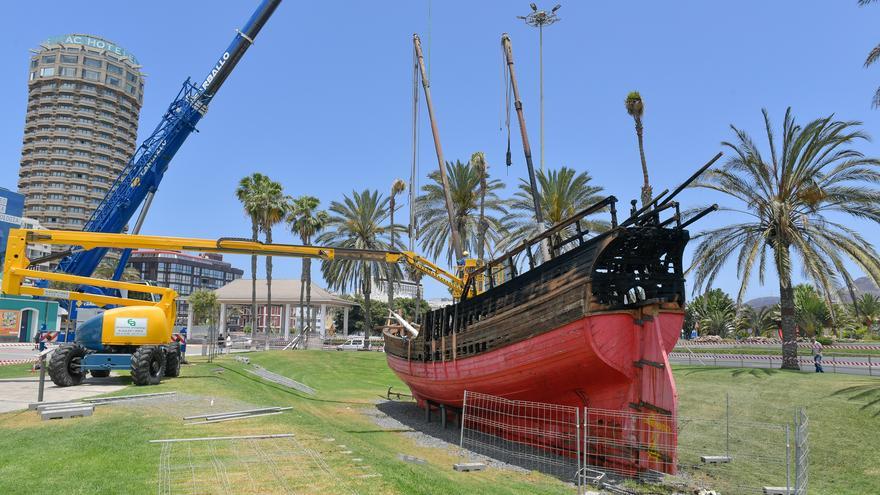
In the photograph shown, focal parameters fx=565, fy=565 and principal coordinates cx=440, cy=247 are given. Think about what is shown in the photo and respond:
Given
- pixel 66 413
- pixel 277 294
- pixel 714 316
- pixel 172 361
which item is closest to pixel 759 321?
pixel 714 316

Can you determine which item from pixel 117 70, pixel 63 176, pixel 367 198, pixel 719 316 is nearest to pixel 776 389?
pixel 367 198

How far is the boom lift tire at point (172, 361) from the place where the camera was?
1995 centimetres

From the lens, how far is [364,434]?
14.7 meters

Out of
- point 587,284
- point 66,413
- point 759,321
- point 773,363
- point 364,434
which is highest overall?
point 587,284

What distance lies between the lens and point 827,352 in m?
34.8

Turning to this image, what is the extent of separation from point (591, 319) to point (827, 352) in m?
32.0

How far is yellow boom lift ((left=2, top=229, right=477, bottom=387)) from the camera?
1722 cm

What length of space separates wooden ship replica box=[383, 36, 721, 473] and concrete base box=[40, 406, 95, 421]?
855cm

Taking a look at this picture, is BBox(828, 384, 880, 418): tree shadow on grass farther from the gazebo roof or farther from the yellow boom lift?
the gazebo roof

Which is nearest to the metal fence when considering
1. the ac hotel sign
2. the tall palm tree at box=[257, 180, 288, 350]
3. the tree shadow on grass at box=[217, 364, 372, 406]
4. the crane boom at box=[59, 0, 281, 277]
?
the tree shadow on grass at box=[217, 364, 372, 406]

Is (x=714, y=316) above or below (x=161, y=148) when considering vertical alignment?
below

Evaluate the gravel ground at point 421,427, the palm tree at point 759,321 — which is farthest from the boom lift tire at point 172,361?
the palm tree at point 759,321

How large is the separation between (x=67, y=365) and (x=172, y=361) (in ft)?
12.0

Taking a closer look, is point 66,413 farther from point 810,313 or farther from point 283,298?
point 810,313
